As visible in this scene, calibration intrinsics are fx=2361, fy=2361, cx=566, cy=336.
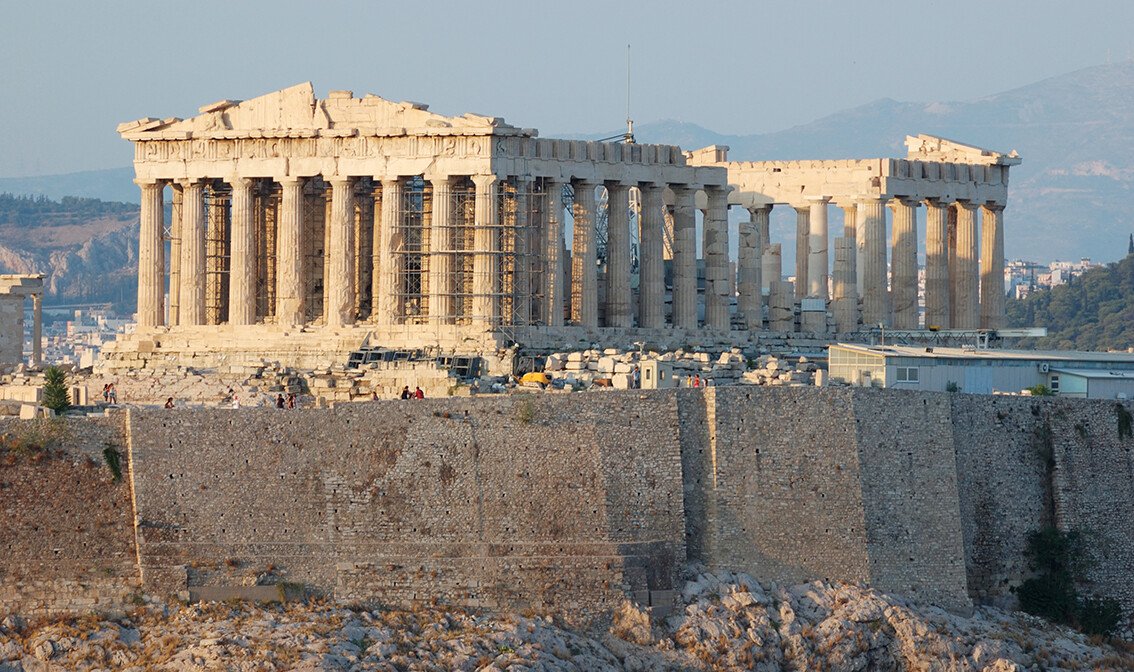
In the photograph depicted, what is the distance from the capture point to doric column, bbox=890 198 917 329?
106m

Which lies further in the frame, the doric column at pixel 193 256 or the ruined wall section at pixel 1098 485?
the doric column at pixel 193 256

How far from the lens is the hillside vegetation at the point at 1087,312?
17262 cm

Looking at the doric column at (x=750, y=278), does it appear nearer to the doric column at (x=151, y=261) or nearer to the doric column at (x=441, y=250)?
the doric column at (x=441, y=250)

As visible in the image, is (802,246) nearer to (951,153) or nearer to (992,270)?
(951,153)

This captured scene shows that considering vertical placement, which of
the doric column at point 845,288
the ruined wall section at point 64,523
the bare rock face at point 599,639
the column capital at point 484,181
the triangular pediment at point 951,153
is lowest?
the bare rock face at point 599,639

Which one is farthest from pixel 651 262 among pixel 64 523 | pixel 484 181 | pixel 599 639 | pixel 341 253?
pixel 64 523

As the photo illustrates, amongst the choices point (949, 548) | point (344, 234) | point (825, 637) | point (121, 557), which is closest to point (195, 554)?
point (121, 557)

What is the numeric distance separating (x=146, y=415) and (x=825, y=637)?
2012 centimetres

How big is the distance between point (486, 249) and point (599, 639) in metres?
27.3

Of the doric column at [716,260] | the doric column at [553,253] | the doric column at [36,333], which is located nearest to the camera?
the doric column at [553,253]

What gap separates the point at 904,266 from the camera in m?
106

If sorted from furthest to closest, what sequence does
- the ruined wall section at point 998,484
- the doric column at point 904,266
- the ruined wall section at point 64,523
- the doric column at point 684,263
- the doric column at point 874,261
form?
the doric column at point 904,266, the doric column at point 874,261, the doric column at point 684,263, the ruined wall section at point 998,484, the ruined wall section at point 64,523

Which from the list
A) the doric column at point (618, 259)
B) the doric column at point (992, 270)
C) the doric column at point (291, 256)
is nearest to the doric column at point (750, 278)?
the doric column at point (618, 259)

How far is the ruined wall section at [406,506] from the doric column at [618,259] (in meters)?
28.2
